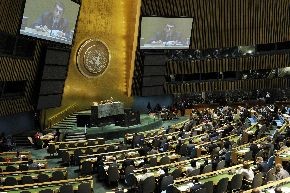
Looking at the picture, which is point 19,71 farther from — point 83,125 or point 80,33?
point 80,33

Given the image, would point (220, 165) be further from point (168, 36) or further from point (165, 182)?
point (168, 36)

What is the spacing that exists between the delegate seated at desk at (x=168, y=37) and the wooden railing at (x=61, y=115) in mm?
6798

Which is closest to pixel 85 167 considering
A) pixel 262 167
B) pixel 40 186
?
pixel 40 186

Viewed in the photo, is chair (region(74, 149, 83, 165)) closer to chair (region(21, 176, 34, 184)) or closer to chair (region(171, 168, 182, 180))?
chair (region(21, 176, 34, 184))

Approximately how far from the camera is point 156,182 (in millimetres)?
11844

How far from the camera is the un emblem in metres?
27.3

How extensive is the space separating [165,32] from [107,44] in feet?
13.4

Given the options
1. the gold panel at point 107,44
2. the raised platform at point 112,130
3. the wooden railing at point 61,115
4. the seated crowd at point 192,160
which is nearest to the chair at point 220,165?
the seated crowd at point 192,160

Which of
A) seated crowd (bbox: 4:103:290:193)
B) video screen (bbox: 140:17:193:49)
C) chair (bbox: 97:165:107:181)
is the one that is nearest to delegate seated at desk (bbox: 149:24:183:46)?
video screen (bbox: 140:17:193:49)

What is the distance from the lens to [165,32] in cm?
2827

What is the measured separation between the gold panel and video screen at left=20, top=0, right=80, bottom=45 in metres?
4.37

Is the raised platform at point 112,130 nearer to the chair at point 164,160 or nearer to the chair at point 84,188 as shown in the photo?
the chair at point 164,160

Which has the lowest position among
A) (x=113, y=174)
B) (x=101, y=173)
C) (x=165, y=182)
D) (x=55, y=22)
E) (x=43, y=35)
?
(x=101, y=173)

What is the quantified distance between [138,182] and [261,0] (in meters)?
22.4
